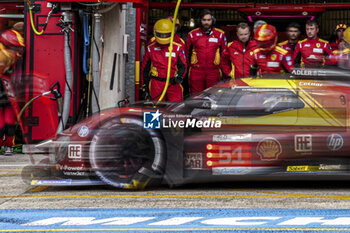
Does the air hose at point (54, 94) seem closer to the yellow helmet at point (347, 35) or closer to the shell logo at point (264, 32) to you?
the shell logo at point (264, 32)

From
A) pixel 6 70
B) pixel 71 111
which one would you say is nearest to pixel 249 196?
pixel 71 111

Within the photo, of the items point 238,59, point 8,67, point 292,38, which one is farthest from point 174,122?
point 292,38

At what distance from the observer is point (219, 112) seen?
5711 mm

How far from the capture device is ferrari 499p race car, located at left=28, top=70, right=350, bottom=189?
18.4ft

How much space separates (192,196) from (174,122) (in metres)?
0.71

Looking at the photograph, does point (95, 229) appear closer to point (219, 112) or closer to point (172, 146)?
point (172, 146)

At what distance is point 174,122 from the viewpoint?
564cm

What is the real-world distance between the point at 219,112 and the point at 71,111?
3864 mm

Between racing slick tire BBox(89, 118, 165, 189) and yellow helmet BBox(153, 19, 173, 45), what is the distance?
3496 mm

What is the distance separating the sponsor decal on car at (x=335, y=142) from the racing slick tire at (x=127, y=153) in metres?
1.55

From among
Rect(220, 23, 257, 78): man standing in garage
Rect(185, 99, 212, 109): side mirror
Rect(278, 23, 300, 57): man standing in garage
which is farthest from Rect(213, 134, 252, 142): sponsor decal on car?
Rect(278, 23, 300, 57): man standing in garage

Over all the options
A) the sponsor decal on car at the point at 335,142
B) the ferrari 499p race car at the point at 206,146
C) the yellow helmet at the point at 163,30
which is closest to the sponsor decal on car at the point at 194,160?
the ferrari 499p race car at the point at 206,146

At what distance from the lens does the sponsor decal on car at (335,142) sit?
5.63 meters

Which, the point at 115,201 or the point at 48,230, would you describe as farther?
the point at 115,201
